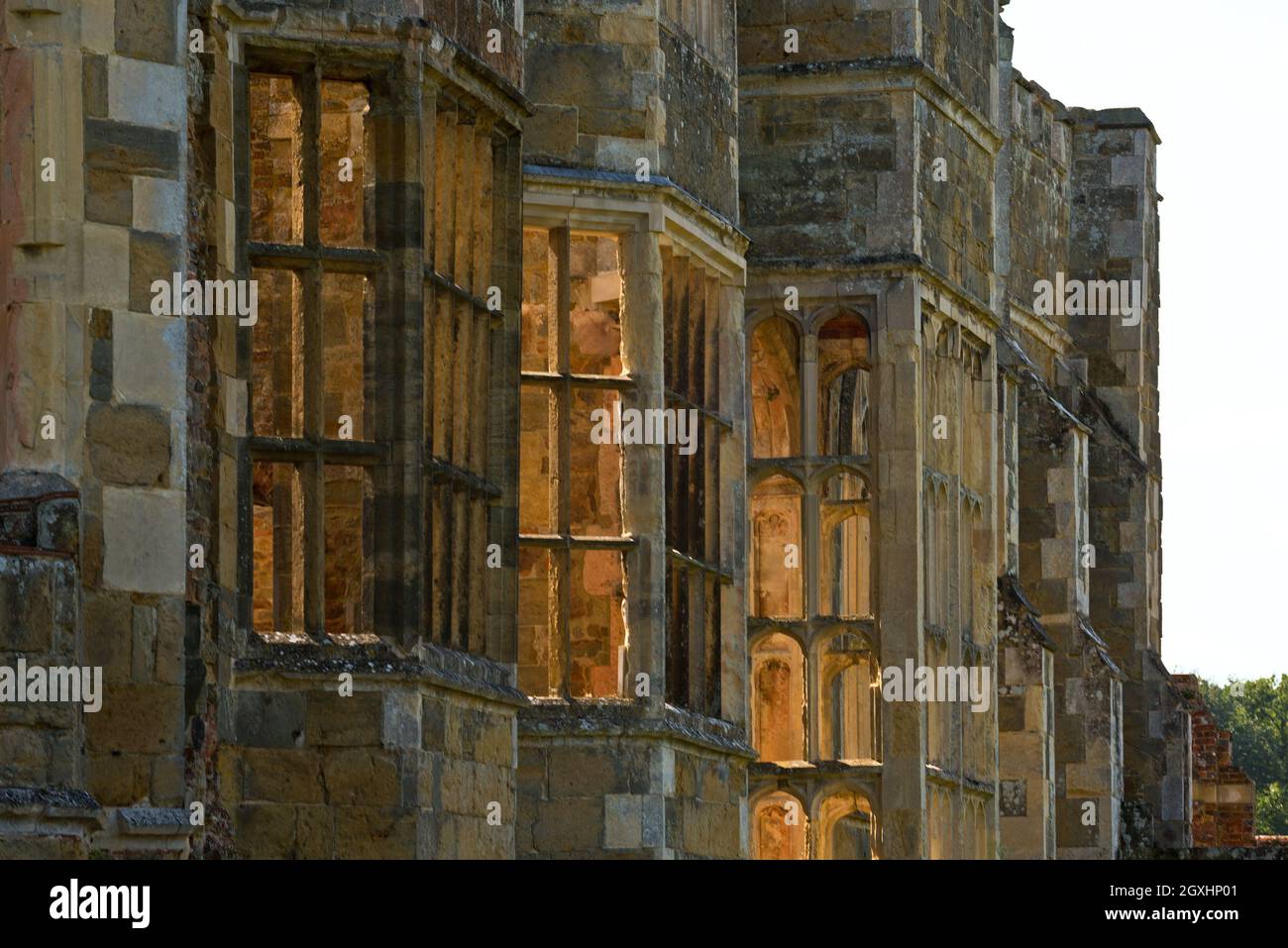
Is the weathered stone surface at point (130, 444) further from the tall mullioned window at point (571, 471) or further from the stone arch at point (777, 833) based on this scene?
the stone arch at point (777, 833)

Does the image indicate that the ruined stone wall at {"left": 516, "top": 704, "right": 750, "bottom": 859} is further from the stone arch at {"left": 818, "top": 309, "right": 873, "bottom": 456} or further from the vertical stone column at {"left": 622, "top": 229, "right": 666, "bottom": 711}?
the stone arch at {"left": 818, "top": 309, "right": 873, "bottom": 456}

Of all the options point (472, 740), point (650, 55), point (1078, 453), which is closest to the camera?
point (472, 740)

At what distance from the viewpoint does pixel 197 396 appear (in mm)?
12125

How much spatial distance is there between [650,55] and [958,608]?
4.83 meters

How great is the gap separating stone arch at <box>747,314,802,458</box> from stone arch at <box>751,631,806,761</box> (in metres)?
1.07

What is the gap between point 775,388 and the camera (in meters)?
19.1

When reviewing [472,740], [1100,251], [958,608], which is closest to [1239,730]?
[1100,251]

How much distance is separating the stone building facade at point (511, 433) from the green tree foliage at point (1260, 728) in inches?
2231

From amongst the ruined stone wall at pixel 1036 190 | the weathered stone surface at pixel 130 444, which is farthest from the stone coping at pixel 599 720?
the ruined stone wall at pixel 1036 190

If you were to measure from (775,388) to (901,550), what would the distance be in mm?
1158

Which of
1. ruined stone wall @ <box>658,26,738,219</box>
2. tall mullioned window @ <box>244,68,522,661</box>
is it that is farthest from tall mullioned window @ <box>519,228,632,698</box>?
tall mullioned window @ <box>244,68,522,661</box>

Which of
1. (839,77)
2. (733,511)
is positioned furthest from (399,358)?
(839,77)

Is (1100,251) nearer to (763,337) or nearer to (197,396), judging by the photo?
(763,337)
